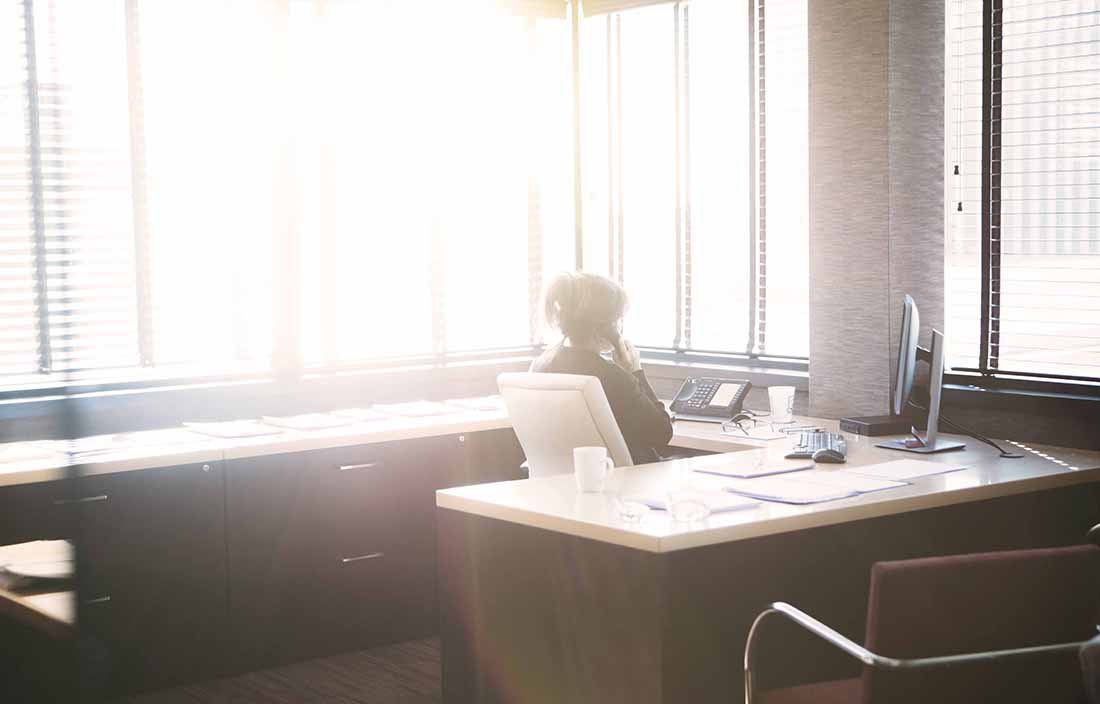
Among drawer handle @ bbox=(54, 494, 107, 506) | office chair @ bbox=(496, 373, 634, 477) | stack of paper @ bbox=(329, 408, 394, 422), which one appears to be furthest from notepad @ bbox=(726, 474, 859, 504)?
drawer handle @ bbox=(54, 494, 107, 506)

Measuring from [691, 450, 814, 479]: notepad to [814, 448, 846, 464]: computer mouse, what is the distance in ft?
0.09

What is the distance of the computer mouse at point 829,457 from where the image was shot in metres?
3.84

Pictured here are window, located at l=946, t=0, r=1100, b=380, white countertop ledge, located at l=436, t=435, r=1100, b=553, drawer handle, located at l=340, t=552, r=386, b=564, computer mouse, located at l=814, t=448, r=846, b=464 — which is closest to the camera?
white countertop ledge, located at l=436, t=435, r=1100, b=553

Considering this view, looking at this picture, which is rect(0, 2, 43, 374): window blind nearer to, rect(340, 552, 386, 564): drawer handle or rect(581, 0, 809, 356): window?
rect(340, 552, 386, 564): drawer handle

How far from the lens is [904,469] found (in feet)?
12.1

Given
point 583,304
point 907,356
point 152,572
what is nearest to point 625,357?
point 583,304

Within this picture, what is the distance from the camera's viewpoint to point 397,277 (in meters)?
5.64

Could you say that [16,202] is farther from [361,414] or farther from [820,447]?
[820,447]

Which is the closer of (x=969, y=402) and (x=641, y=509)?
(x=641, y=509)

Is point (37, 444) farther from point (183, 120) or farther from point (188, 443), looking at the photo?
point (183, 120)

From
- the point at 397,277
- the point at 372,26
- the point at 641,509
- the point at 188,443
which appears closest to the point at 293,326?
the point at 397,277

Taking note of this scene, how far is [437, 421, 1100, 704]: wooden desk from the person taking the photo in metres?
2.96

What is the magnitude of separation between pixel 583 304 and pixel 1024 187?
1.63 meters

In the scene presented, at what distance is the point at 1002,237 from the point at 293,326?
9.31ft
